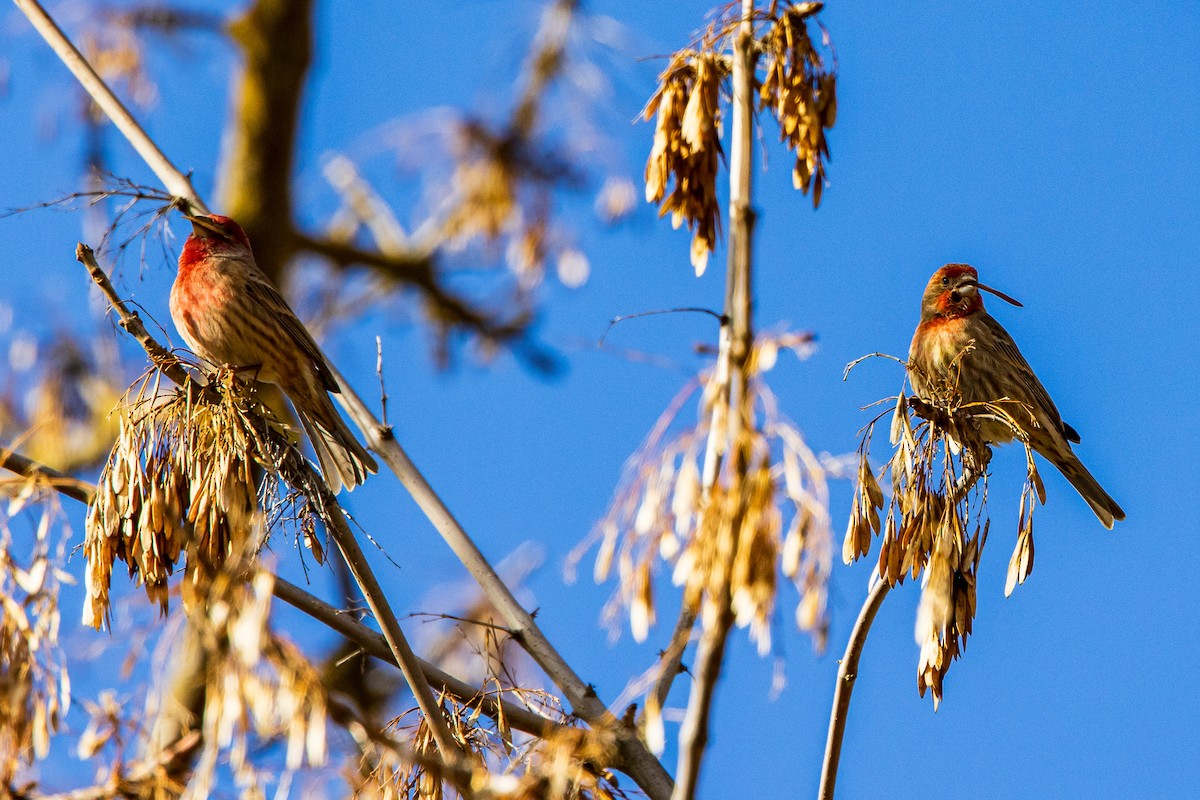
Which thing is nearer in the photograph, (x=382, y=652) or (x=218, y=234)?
(x=382, y=652)

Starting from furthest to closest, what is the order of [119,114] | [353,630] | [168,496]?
[119,114] → [353,630] → [168,496]

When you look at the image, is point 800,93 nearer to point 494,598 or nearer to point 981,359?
point 494,598

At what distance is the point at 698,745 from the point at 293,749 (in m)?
1.00

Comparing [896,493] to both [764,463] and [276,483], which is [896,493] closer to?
[764,463]

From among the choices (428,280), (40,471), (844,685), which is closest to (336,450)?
(40,471)

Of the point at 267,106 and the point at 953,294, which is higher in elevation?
the point at 267,106

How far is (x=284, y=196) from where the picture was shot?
13.5 metres

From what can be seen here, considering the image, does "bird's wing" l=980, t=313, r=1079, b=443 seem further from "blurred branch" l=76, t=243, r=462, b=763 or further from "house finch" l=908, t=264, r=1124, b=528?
"blurred branch" l=76, t=243, r=462, b=763

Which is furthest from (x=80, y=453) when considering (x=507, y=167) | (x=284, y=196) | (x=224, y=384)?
(x=224, y=384)

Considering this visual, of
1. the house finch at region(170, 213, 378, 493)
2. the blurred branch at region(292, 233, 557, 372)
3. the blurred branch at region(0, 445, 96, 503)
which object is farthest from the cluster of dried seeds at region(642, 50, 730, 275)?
the blurred branch at region(292, 233, 557, 372)

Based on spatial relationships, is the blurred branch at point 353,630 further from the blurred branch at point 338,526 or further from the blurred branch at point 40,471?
the blurred branch at point 338,526

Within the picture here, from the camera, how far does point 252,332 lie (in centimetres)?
709

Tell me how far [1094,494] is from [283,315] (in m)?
4.66

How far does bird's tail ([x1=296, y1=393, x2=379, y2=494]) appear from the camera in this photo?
6.58 meters
